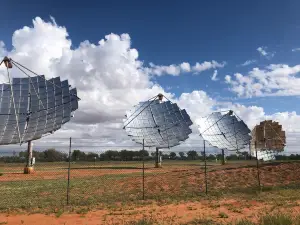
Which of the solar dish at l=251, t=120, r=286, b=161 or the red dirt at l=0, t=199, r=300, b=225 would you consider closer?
the red dirt at l=0, t=199, r=300, b=225

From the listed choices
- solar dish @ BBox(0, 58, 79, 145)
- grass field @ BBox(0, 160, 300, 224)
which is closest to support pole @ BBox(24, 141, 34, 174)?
solar dish @ BBox(0, 58, 79, 145)

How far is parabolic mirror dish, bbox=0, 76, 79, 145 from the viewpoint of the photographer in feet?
113

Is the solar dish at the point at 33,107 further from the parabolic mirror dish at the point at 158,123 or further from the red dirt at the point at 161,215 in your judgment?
the red dirt at the point at 161,215

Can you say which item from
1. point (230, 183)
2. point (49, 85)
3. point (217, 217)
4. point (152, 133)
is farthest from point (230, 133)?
point (217, 217)

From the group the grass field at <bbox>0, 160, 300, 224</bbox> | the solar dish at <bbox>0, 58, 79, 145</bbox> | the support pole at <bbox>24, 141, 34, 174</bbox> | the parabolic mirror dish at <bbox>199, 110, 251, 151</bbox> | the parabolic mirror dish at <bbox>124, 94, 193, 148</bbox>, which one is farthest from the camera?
the parabolic mirror dish at <bbox>199, 110, 251, 151</bbox>

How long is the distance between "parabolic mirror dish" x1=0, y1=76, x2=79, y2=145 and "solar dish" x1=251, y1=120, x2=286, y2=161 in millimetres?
41106

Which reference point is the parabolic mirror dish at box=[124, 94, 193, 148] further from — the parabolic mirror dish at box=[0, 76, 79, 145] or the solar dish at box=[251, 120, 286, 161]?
the solar dish at box=[251, 120, 286, 161]

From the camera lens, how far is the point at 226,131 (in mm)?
58719

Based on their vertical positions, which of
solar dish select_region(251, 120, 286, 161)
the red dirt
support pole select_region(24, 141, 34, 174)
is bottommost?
the red dirt

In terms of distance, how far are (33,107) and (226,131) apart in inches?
1405

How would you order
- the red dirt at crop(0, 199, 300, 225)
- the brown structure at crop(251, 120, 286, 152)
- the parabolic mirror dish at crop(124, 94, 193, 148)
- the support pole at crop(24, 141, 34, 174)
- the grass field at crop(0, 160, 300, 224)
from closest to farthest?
the red dirt at crop(0, 199, 300, 225) → the grass field at crop(0, 160, 300, 224) → the support pole at crop(24, 141, 34, 174) → the parabolic mirror dish at crop(124, 94, 193, 148) → the brown structure at crop(251, 120, 286, 152)

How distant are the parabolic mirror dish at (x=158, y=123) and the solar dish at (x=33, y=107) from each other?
16.5 metres

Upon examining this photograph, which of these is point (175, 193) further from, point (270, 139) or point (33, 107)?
point (270, 139)

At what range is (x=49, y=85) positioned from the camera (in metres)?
39.5
